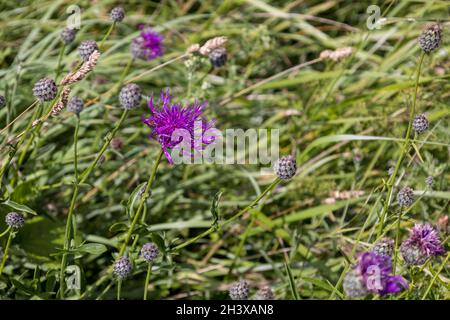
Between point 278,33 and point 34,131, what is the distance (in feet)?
4.74

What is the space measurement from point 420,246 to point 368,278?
0.31 m

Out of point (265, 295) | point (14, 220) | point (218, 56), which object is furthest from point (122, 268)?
point (218, 56)

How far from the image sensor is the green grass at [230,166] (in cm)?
180

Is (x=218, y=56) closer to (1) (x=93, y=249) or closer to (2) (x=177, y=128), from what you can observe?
(2) (x=177, y=128)

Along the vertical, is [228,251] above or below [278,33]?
below

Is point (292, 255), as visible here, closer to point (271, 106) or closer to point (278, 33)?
point (271, 106)

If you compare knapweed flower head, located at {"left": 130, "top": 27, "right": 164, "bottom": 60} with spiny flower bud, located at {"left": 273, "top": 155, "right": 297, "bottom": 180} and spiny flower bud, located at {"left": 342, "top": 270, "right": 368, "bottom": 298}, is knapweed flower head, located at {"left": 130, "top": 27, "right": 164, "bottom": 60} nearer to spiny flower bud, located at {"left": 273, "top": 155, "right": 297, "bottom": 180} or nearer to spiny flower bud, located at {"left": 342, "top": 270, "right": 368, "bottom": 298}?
spiny flower bud, located at {"left": 273, "top": 155, "right": 297, "bottom": 180}

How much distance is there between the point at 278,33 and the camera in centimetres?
278

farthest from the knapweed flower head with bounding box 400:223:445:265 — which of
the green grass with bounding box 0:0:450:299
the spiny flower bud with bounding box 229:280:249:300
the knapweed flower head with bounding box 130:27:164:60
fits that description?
the knapweed flower head with bounding box 130:27:164:60

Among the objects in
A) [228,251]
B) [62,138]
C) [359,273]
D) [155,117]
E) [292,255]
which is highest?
[155,117]

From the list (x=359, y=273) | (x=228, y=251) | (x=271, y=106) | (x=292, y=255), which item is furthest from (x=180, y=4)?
(x=359, y=273)

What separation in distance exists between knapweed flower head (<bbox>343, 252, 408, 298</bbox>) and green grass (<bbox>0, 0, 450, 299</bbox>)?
1.12 ft

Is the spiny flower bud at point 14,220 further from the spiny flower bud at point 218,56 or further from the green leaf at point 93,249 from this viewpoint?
the spiny flower bud at point 218,56

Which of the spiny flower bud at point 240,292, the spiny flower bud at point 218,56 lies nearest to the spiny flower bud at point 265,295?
the spiny flower bud at point 240,292
